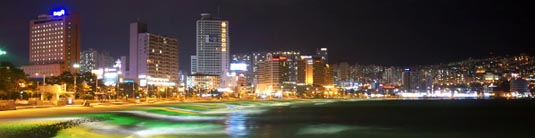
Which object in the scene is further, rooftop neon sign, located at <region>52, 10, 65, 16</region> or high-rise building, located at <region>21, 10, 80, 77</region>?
rooftop neon sign, located at <region>52, 10, 65, 16</region>

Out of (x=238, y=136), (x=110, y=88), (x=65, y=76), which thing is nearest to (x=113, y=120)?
(x=238, y=136)

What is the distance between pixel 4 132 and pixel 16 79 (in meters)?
58.2

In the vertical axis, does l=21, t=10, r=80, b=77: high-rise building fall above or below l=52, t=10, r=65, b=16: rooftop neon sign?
below

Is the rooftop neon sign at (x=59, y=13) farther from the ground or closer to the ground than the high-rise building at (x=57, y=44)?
farther from the ground

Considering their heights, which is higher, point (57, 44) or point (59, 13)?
point (59, 13)

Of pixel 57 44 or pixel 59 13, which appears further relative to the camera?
pixel 59 13

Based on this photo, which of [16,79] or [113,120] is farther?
[16,79]

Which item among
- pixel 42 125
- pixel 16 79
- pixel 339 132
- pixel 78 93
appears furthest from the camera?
pixel 78 93

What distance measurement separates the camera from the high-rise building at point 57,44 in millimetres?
181250

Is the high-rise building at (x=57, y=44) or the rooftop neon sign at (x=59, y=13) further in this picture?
the rooftop neon sign at (x=59, y=13)

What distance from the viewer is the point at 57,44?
184 metres

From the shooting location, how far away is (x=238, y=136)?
32219mm

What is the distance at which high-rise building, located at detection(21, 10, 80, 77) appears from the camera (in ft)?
595

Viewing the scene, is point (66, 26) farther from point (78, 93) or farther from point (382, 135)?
point (382, 135)
